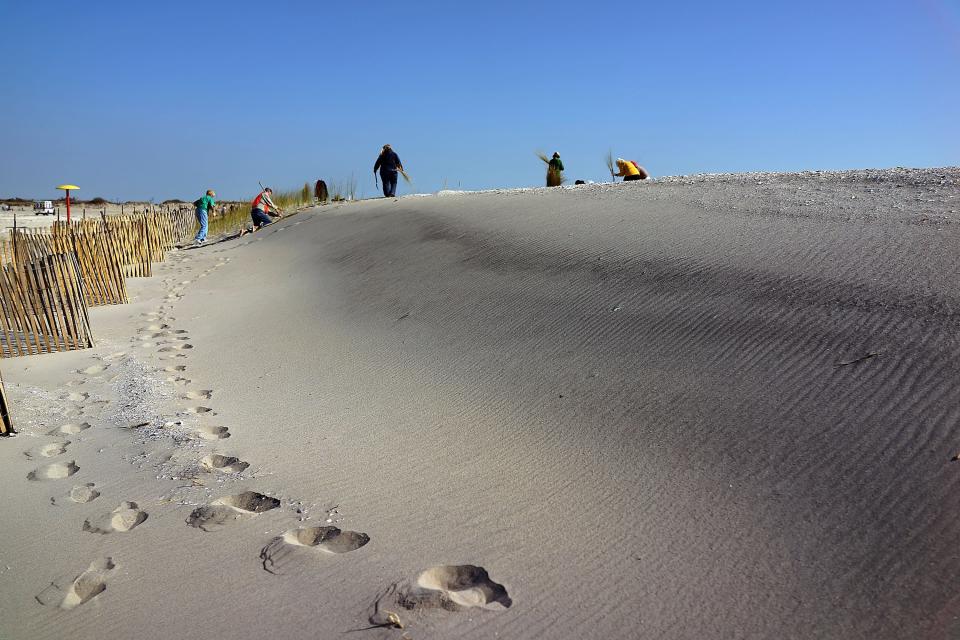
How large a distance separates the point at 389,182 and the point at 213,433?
1335 centimetres

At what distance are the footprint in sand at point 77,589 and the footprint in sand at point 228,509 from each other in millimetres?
418

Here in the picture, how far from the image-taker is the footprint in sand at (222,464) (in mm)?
3828

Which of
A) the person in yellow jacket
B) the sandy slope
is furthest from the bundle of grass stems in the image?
the sandy slope

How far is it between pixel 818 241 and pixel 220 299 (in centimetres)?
739

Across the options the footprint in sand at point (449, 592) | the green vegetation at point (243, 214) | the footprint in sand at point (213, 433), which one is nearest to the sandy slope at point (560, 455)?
the footprint in sand at point (449, 592)

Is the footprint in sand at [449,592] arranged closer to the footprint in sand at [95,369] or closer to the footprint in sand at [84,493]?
the footprint in sand at [84,493]

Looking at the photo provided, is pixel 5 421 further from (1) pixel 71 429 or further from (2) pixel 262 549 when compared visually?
(2) pixel 262 549

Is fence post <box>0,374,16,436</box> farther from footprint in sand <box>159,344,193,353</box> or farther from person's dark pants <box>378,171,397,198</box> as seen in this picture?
person's dark pants <box>378,171,397,198</box>

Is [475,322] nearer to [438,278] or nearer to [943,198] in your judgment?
[438,278]

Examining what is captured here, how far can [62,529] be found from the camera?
126 inches

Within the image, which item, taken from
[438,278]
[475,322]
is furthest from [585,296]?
[438,278]

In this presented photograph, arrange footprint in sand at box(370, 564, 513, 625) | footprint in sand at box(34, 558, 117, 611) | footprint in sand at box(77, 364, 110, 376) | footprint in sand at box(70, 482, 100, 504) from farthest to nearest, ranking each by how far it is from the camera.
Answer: footprint in sand at box(77, 364, 110, 376) → footprint in sand at box(70, 482, 100, 504) → footprint in sand at box(34, 558, 117, 611) → footprint in sand at box(370, 564, 513, 625)

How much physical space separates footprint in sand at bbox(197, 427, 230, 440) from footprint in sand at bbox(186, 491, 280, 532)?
3.17 ft

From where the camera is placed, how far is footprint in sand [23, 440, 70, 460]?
4.15 metres
